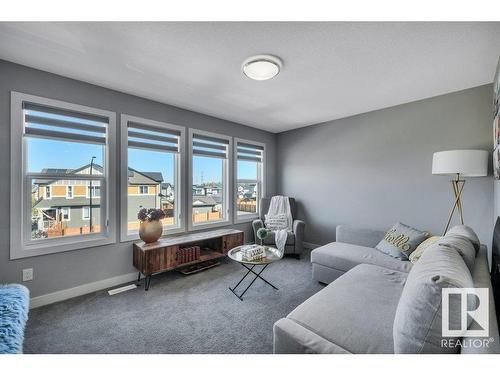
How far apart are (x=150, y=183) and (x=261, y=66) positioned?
2093 mm

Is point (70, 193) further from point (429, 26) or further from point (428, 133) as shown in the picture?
point (428, 133)

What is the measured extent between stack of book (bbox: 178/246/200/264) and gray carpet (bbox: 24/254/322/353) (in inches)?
9.7

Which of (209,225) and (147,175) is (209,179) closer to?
(209,225)

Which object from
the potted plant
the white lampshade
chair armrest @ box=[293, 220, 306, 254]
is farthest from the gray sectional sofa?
the potted plant

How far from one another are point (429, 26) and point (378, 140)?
194cm

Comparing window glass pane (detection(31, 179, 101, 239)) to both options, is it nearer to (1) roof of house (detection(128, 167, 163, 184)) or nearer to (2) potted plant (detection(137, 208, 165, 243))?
(1) roof of house (detection(128, 167, 163, 184))

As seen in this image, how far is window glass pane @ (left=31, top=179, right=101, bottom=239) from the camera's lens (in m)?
2.26

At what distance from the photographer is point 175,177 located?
3.28 meters

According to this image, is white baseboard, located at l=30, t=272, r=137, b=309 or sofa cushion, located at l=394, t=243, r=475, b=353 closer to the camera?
sofa cushion, located at l=394, t=243, r=475, b=353

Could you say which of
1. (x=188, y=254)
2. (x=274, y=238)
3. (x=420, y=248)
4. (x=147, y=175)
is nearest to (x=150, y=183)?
(x=147, y=175)

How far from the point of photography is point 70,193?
2.46 metres

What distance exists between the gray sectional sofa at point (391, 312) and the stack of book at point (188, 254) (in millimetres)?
1898

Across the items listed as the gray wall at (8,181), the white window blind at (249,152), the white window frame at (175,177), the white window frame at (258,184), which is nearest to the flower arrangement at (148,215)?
the white window frame at (175,177)
